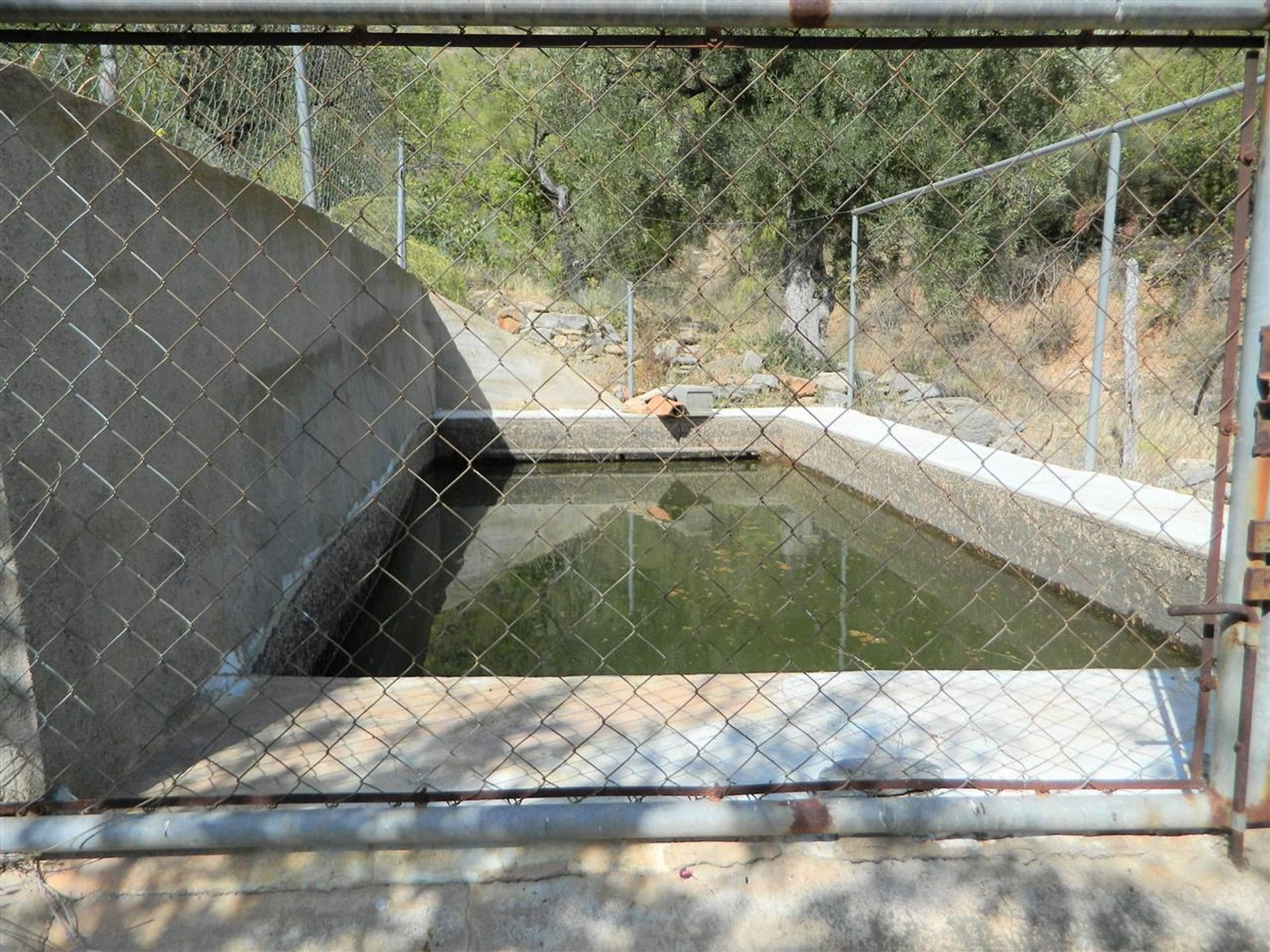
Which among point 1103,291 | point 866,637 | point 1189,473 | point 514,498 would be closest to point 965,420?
point 1189,473

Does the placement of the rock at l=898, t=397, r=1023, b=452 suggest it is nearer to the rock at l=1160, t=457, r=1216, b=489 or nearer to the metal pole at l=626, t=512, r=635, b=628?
the rock at l=1160, t=457, r=1216, b=489

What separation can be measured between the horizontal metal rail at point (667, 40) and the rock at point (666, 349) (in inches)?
383

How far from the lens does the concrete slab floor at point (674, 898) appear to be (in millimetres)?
1290

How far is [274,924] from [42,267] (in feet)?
3.78

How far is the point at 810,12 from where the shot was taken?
1274 millimetres

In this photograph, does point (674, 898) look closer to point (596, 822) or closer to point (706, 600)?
point (596, 822)

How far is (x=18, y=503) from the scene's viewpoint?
55.7 inches

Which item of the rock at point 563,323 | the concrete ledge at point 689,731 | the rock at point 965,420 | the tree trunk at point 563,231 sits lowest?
the rock at point 965,420

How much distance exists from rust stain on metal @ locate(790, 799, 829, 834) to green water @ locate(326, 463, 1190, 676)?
0.91 metres

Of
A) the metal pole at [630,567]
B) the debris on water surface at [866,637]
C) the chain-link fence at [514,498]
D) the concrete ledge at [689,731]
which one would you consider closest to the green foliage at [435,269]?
the chain-link fence at [514,498]

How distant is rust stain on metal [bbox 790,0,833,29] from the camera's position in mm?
1268

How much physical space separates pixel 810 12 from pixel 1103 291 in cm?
314

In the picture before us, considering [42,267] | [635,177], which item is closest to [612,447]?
[635,177]

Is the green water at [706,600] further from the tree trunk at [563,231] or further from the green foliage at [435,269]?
the tree trunk at [563,231]
